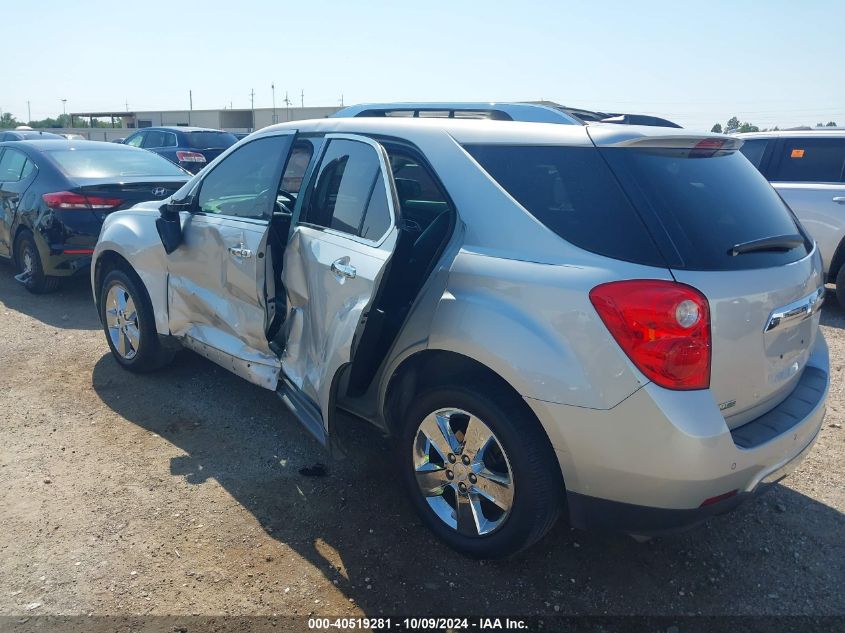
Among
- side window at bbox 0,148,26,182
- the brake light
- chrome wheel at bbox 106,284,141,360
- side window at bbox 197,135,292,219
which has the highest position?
side window at bbox 197,135,292,219

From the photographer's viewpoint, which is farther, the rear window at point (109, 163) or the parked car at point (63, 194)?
the rear window at point (109, 163)

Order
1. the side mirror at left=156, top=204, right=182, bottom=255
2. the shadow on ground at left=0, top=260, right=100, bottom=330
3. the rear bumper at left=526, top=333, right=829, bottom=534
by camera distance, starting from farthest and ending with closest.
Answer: the shadow on ground at left=0, top=260, right=100, bottom=330 < the side mirror at left=156, top=204, right=182, bottom=255 < the rear bumper at left=526, top=333, right=829, bottom=534

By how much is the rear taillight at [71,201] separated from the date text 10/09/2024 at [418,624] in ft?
18.0

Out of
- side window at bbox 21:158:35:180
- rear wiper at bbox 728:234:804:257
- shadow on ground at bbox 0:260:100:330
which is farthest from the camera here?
side window at bbox 21:158:35:180

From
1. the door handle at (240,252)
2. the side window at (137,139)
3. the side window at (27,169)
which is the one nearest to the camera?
the door handle at (240,252)

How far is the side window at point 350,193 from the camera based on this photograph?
3.21 meters

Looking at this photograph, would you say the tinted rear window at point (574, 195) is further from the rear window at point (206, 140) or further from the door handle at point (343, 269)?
the rear window at point (206, 140)

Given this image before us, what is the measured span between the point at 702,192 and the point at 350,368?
166 centimetres

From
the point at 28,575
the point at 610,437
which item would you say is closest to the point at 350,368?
the point at 610,437

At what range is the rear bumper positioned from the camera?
90.0 inches

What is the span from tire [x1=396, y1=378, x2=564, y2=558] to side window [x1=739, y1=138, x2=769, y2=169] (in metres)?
6.06

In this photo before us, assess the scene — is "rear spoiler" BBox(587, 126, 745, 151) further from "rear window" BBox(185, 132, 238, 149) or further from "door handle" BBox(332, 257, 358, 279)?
"rear window" BBox(185, 132, 238, 149)

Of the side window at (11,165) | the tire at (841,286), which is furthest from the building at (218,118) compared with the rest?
the tire at (841,286)

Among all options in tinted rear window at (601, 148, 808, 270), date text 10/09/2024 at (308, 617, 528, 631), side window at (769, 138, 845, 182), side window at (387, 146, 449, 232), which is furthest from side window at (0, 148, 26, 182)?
side window at (769, 138, 845, 182)
